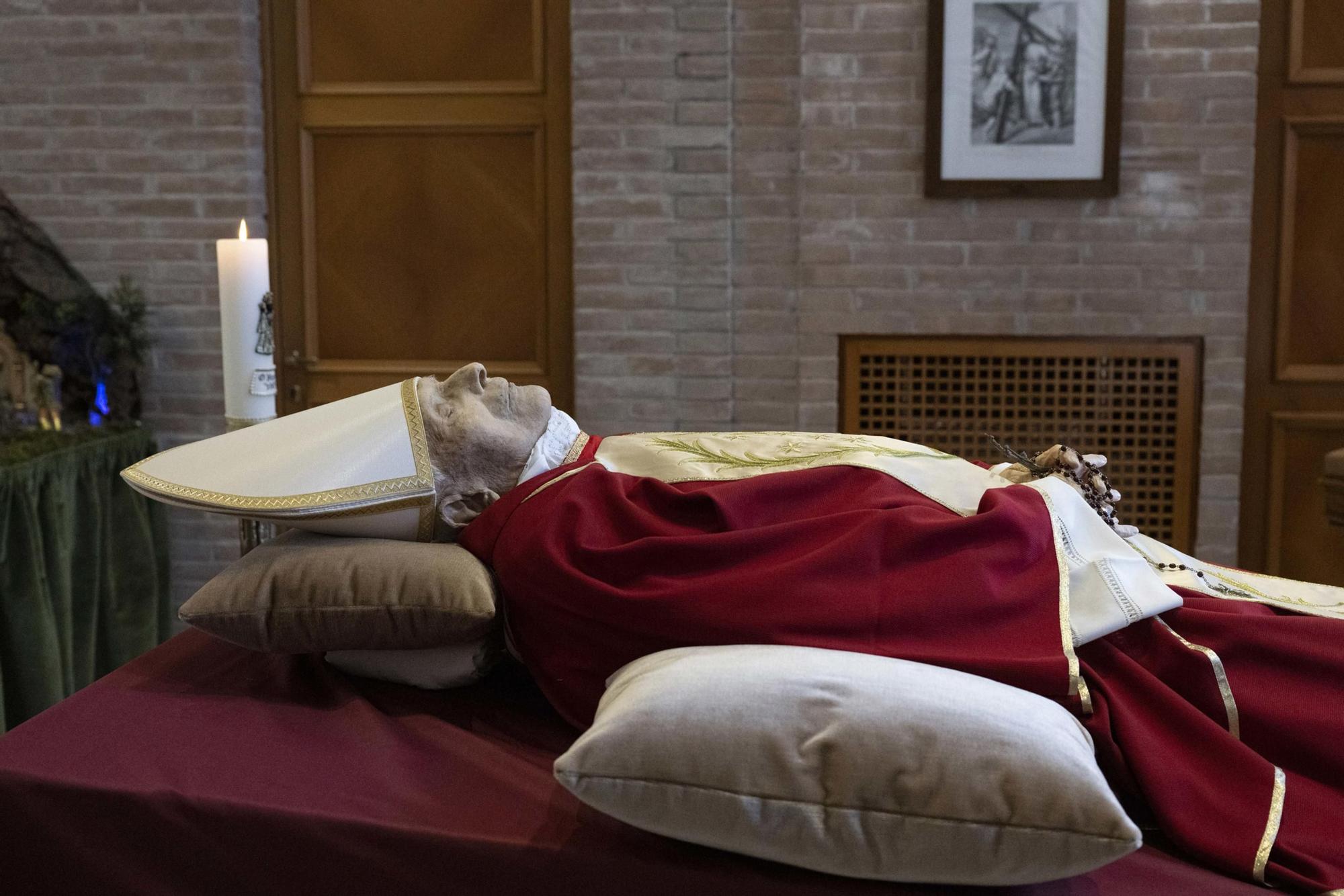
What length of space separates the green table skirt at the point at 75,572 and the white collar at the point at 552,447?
59.1 inches

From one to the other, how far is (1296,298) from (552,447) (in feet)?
8.79

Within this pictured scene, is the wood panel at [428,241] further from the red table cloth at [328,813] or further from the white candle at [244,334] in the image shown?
the red table cloth at [328,813]

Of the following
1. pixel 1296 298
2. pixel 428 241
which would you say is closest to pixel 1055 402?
pixel 1296 298

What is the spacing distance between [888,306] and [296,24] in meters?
2.00

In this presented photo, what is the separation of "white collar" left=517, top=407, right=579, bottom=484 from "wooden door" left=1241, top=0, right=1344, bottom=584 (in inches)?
98.9

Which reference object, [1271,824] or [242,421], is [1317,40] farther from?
[242,421]

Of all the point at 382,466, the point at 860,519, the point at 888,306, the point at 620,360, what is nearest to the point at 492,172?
the point at 620,360

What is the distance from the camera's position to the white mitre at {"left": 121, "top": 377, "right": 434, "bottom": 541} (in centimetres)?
146

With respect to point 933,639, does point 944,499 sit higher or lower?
higher

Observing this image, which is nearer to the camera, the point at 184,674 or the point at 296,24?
the point at 184,674

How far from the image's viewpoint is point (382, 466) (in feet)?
4.90

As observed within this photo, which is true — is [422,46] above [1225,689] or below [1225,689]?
above

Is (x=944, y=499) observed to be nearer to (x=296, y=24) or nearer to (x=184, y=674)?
(x=184, y=674)

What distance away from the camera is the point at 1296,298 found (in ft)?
11.2
